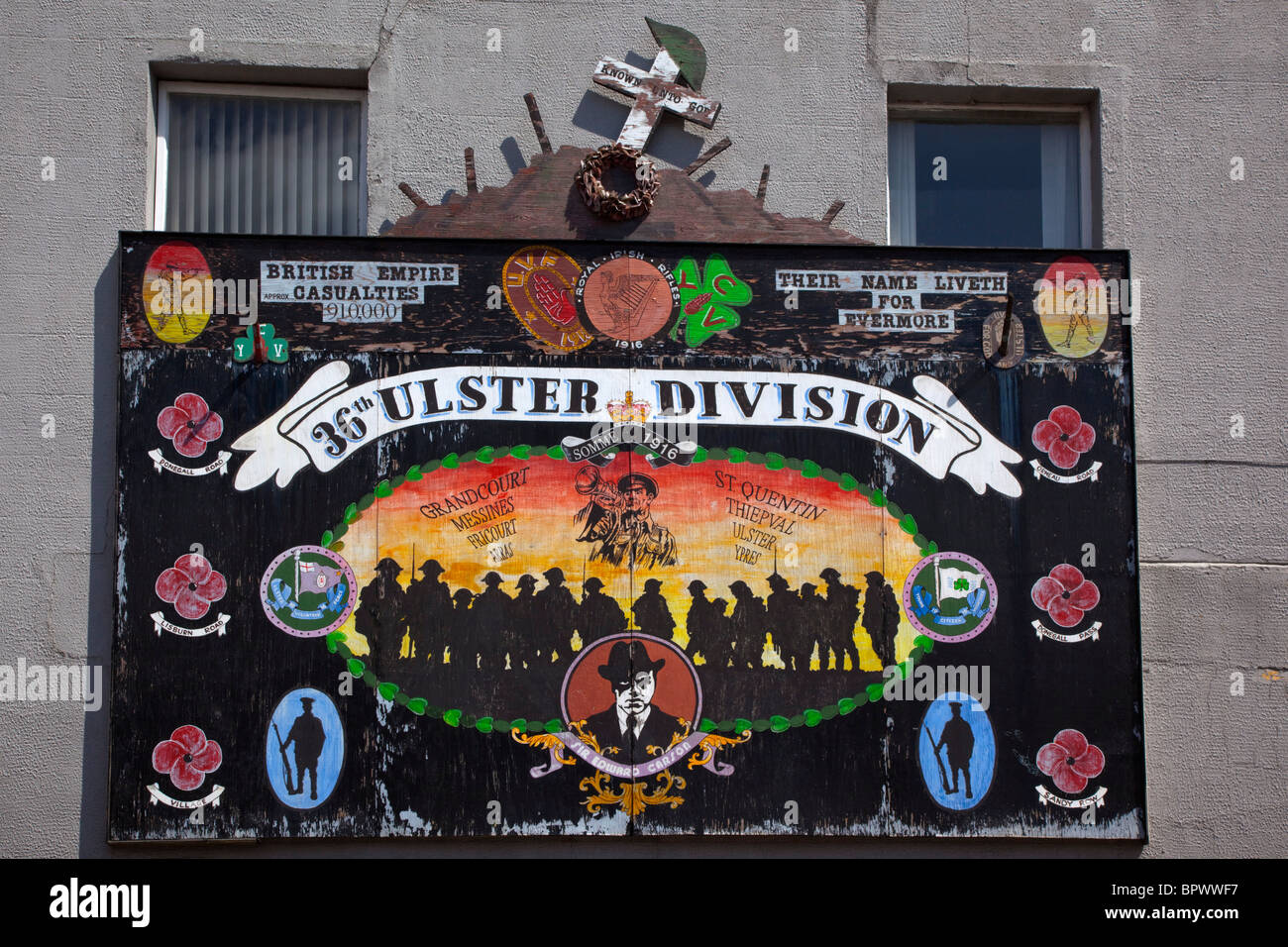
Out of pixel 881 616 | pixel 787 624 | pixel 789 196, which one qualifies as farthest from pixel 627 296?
pixel 881 616

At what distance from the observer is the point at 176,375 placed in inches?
282

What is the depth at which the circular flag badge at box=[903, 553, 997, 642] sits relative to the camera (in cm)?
716

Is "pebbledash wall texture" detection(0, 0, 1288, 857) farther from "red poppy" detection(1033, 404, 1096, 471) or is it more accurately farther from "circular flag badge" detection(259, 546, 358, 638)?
"circular flag badge" detection(259, 546, 358, 638)

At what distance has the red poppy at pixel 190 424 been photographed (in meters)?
7.10

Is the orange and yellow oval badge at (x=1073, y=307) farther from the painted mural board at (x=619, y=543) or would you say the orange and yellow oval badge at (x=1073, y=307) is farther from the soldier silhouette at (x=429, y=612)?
the soldier silhouette at (x=429, y=612)

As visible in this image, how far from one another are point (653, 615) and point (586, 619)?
13.7 inches

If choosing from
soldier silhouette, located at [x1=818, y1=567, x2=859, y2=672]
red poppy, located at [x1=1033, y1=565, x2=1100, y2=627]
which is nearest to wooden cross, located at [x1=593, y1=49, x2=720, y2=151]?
soldier silhouette, located at [x1=818, y1=567, x2=859, y2=672]

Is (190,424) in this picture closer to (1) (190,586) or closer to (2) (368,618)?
(1) (190,586)

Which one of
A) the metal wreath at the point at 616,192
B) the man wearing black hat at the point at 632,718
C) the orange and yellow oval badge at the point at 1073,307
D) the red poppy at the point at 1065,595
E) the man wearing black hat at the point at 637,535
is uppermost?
the metal wreath at the point at 616,192

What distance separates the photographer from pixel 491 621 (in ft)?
23.2

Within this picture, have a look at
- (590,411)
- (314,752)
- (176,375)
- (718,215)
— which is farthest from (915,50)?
(314,752)

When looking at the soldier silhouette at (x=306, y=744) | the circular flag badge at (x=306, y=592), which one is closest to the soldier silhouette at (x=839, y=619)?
the circular flag badge at (x=306, y=592)

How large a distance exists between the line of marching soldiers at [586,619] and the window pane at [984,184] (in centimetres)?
222

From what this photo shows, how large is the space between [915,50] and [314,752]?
5056 millimetres
